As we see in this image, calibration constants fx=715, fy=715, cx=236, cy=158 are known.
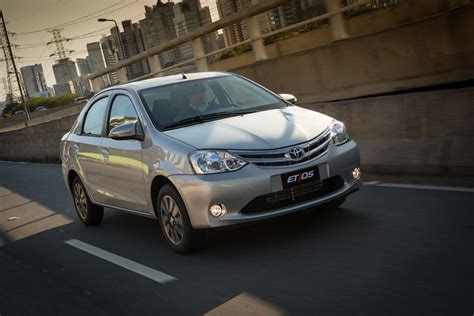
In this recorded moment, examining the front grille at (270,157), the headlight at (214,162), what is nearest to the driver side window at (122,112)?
the headlight at (214,162)

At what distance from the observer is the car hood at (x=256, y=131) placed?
589 cm

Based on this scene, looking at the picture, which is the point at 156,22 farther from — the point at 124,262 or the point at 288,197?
the point at 288,197

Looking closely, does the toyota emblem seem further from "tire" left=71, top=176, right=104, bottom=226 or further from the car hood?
"tire" left=71, top=176, right=104, bottom=226

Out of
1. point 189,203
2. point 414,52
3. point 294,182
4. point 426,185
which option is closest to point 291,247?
point 294,182

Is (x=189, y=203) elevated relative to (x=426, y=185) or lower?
elevated

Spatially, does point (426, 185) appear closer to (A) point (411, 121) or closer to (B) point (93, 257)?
(A) point (411, 121)

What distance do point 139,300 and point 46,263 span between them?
7.45ft

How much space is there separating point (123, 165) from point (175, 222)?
3.73ft

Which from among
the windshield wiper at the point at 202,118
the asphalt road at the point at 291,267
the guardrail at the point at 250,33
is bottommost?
the asphalt road at the point at 291,267

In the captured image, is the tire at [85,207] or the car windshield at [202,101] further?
the tire at [85,207]

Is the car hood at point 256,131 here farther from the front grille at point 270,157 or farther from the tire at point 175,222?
the tire at point 175,222

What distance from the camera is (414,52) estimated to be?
8609 millimetres

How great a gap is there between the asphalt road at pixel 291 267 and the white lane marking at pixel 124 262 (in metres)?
0.05

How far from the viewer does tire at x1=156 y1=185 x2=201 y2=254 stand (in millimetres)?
6059
